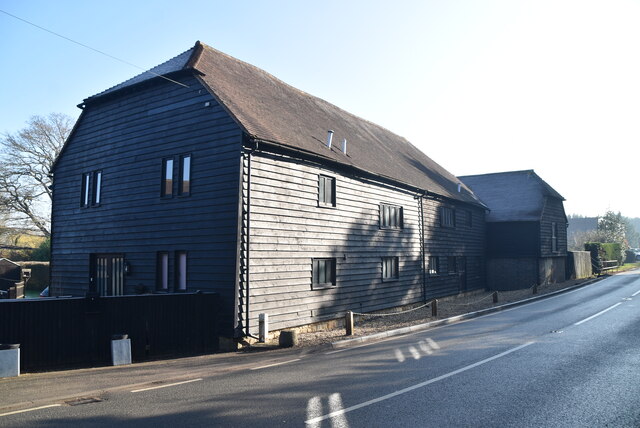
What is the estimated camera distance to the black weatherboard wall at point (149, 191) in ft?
44.5

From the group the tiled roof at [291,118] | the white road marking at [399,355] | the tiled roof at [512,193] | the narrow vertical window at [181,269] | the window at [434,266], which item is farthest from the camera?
the tiled roof at [512,193]

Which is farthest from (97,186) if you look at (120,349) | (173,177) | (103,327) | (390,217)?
(390,217)

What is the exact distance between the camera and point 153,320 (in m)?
12.1

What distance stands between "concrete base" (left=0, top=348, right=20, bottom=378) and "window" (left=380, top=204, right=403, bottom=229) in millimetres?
13924

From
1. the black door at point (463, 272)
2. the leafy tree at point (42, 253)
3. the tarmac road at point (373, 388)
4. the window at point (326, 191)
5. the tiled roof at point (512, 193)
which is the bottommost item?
the tarmac road at point (373, 388)

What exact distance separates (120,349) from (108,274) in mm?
6338

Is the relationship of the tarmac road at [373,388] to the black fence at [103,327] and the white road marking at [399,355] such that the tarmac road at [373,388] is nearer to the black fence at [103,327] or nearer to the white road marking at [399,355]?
the white road marking at [399,355]

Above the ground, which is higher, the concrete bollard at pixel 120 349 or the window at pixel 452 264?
the window at pixel 452 264

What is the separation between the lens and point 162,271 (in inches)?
587

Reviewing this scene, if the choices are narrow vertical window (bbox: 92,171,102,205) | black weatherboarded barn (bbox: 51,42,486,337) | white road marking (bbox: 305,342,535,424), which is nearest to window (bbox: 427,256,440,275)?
black weatherboarded barn (bbox: 51,42,486,337)

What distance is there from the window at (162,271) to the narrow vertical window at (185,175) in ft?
7.01

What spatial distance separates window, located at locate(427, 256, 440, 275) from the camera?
78.0 feet

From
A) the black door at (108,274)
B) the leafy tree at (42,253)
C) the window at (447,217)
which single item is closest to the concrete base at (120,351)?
the black door at (108,274)

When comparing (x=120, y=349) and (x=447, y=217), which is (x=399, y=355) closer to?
(x=120, y=349)
